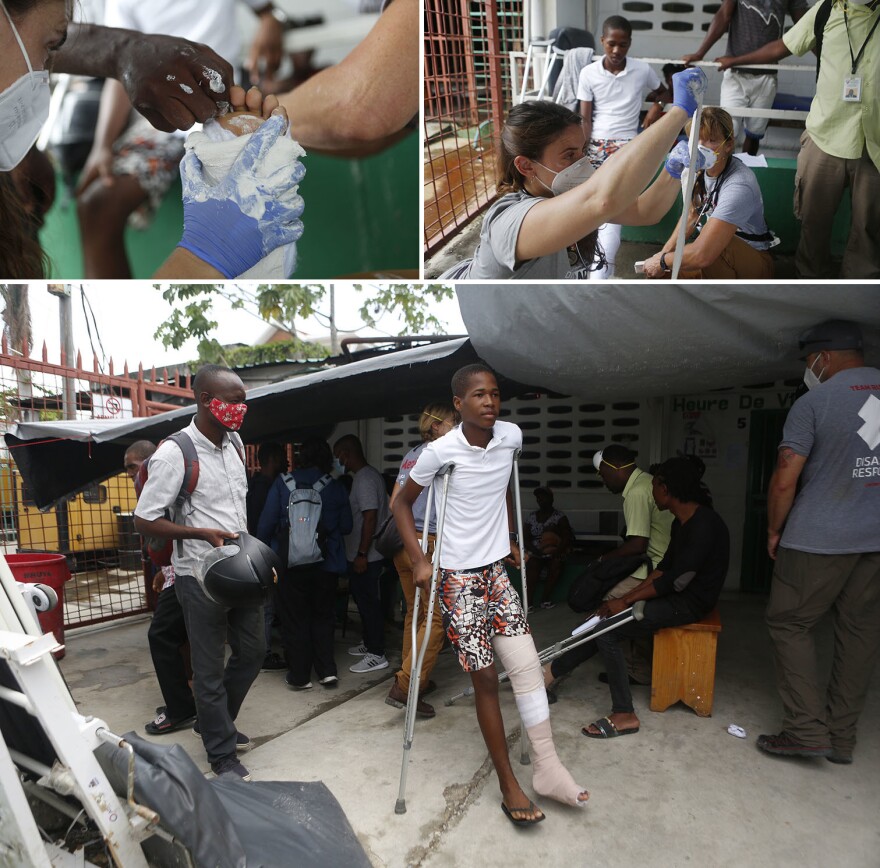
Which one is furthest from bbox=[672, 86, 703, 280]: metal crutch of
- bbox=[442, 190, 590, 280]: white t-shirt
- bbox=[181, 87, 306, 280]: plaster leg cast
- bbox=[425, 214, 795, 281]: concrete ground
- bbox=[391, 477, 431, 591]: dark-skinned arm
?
bbox=[181, 87, 306, 280]: plaster leg cast

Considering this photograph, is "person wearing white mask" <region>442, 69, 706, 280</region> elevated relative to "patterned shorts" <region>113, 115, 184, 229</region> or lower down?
lower down

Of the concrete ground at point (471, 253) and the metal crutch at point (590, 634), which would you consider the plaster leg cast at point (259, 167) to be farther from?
the metal crutch at point (590, 634)

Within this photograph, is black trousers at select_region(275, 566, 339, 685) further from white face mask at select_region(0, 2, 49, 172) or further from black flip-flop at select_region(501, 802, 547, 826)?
white face mask at select_region(0, 2, 49, 172)

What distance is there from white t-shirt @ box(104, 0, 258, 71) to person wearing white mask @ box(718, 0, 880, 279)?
2410mm

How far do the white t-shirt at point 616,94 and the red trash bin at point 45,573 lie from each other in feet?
15.8

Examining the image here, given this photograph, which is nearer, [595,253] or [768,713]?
[595,253]

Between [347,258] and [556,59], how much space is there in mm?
1460

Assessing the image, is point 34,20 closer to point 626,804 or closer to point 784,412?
point 626,804

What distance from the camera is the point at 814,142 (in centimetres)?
330

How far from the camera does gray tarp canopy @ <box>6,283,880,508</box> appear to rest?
2814mm

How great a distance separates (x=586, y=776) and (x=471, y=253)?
7.98 ft

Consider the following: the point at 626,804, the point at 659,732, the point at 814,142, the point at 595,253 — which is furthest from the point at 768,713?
the point at 814,142

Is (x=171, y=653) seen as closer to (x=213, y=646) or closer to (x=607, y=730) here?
(x=213, y=646)

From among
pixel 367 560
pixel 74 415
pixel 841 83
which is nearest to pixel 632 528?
pixel 367 560
